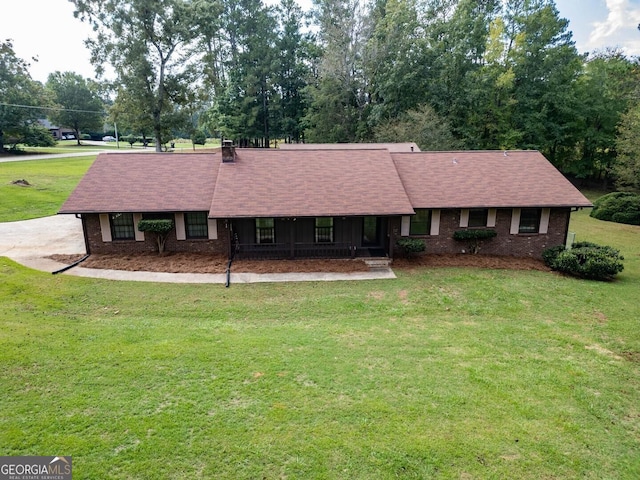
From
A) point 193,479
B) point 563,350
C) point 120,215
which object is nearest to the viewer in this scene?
point 193,479

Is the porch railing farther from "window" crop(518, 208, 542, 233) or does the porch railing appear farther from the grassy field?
"window" crop(518, 208, 542, 233)

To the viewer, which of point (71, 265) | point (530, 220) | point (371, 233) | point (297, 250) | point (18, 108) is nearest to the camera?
point (71, 265)

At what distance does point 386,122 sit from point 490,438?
30.3 m

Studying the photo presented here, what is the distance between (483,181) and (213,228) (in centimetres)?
1213

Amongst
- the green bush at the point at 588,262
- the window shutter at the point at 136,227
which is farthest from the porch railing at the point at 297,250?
the green bush at the point at 588,262

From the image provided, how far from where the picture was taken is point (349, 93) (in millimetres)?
37500

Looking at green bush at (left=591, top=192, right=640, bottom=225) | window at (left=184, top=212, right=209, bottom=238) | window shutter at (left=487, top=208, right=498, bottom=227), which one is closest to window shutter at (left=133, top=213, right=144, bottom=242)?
window at (left=184, top=212, right=209, bottom=238)

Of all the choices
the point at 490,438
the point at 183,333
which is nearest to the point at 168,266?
the point at 183,333

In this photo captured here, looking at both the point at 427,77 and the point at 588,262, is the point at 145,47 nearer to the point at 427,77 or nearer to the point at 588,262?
the point at 427,77

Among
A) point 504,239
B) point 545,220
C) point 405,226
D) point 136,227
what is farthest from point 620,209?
point 136,227

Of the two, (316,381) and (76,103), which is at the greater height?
(76,103)

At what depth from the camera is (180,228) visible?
16.4 metres

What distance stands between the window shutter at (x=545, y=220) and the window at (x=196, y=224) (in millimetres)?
14358

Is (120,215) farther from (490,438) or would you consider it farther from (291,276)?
(490,438)
